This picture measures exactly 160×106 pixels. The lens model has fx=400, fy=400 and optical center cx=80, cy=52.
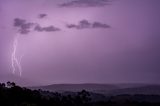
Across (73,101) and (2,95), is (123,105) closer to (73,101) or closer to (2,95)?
(73,101)

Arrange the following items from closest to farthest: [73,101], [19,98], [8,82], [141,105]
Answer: [19,98] < [8,82] < [73,101] < [141,105]

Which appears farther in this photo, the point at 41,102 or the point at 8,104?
the point at 41,102

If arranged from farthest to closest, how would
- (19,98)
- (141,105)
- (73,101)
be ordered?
(141,105)
(73,101)
(19,98)

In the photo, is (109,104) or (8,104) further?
(109,104)

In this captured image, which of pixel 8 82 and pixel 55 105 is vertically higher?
pixel 8 82

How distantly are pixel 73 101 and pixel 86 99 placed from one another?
7308mm

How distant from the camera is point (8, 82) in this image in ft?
321

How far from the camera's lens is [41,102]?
280ft

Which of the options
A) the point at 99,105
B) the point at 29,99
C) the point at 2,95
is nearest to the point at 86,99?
the point at 99,105

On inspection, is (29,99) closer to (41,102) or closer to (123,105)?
(41,102)

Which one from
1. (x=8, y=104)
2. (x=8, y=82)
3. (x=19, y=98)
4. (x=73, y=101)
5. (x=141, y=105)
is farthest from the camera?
(x=141, y=105)

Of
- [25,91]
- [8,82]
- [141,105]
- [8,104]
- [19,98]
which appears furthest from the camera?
[141,105]

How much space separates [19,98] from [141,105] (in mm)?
50263

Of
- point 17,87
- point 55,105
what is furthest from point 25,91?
point 55,105
